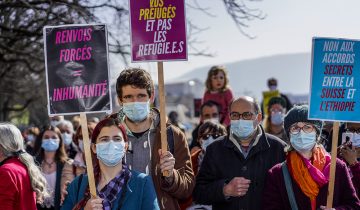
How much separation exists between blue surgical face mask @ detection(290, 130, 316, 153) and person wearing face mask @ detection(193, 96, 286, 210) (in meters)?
0.35

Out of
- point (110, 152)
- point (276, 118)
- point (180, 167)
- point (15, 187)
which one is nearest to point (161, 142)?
point (180, 167)

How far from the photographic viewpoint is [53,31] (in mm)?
3988

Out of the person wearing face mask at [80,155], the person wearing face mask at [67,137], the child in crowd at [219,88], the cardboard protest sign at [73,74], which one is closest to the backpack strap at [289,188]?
the cardboard protest sign at [73,74]

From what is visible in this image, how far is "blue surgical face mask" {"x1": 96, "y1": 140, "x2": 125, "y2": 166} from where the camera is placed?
3820mm

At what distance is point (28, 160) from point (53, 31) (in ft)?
4.43

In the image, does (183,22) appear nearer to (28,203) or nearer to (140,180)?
(140,180)

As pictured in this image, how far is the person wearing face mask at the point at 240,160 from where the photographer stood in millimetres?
4547

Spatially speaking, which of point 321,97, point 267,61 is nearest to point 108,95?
point 321,97

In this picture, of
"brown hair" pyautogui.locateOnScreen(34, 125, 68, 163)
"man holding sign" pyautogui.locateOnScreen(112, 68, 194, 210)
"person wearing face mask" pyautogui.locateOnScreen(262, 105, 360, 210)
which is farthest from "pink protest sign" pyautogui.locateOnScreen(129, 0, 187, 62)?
"brown hair" pyautogui.locateOnScreen(34, 125, 68, 163)

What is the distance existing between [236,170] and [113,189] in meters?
1.25

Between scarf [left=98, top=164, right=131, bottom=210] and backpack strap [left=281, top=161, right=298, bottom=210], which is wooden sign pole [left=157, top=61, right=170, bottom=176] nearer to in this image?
scarf [left=98, top=164, right=131, bottom=210]

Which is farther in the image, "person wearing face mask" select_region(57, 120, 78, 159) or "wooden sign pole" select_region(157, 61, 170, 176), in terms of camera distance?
"person wearing face mask" select_region(57, 120, 78, 159)

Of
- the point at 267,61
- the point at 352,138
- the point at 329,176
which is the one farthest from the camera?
the point at 267,61

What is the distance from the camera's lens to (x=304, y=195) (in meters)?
4.13
